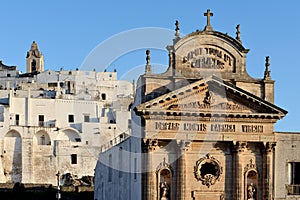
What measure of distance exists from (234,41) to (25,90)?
5348 cm

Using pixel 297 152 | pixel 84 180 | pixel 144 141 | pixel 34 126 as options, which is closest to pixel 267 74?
pixel 297 152

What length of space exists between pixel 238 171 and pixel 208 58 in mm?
6487

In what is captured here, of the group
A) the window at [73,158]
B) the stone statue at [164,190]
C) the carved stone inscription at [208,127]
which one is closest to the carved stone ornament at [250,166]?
the carved stone inscription at [208,127]

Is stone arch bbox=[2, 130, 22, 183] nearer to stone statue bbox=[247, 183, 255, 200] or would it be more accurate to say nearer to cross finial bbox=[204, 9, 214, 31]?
cross finial bbox=[204, 9, 214, 31]

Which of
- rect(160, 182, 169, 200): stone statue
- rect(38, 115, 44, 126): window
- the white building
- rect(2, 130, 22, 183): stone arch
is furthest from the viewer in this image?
rect(38, 115, 44, 126): window

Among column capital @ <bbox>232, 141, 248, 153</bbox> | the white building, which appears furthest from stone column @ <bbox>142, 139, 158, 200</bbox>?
the white building

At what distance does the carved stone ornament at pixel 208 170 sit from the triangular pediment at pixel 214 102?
2.56 metres

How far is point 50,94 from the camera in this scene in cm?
8775

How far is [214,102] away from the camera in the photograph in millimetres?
37500

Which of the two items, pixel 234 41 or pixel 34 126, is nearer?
pixel 234 41

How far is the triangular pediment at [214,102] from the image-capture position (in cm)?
3678

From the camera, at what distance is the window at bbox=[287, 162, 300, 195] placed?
39031mm

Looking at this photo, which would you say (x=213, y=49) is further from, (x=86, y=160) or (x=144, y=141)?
(x=86, y=160)

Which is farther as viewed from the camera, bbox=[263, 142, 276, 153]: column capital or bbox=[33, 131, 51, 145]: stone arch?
bbox=[33, 131, 51, 145]: stone arch
